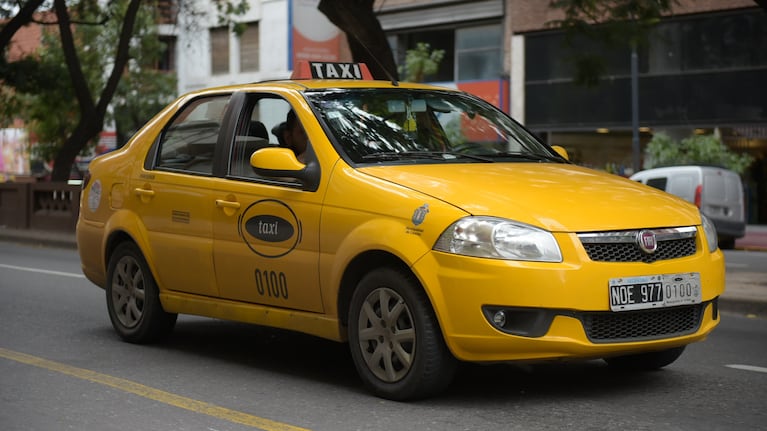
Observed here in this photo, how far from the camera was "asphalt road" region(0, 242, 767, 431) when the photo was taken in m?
5.77

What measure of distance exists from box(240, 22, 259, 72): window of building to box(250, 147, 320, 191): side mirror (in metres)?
38.9

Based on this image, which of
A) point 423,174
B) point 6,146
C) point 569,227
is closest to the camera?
point 569,227

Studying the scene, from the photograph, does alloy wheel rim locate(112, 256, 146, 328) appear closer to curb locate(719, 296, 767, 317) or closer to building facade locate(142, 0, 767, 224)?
curb locate(719, 296, 767, 317)

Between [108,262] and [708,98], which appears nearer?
[108,262]

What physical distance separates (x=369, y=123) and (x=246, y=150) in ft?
2.91

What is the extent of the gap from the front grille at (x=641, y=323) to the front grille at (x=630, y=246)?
0.84 ft

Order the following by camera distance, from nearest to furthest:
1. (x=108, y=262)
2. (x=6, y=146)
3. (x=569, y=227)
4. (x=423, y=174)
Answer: (x=569, y=227) → (x=423, y=174) → (x=108, y=262) → (x=6, y=146)

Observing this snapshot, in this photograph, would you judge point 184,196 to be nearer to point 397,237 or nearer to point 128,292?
point 128,292

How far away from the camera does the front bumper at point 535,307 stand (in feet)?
19.1

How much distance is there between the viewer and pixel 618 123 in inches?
1288

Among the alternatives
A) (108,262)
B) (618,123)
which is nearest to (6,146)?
(618,123)

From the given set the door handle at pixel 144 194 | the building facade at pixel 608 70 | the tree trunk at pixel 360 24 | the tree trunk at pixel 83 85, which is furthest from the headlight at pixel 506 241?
the building facade at pixel 608 70

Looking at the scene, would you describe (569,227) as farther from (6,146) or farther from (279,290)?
(6,146)

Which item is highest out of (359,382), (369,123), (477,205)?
(369,123)
